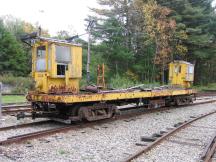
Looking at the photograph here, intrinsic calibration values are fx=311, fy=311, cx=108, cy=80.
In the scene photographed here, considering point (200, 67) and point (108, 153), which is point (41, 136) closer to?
point (108, 153)

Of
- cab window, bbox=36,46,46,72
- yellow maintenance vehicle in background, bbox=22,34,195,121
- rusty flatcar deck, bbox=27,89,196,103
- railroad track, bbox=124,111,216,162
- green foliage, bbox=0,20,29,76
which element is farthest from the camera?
green foliage, bbox=0,20,29,76

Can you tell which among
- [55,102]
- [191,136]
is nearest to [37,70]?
[55,102]

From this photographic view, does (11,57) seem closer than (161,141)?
No

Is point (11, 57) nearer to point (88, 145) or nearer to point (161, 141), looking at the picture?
point (88, 145)

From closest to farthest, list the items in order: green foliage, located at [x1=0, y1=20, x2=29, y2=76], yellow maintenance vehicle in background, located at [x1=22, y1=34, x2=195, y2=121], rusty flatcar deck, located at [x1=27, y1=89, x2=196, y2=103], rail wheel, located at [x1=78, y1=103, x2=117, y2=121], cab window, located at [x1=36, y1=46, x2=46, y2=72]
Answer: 1. rusty flatcar deck, located at [x1=27, y1=89, x2=196, y2=103]
2. yellow maintenance vehicle in background, located at [x1=22, y1=34, x2=195, y2=121]
3. rail wheel, located at [x1=78, y1=103, x2=117, y2=121]
4. cab window, located at [x1=36, y1=46, x2=46, y2=72]
5. green foliage, located at [x1=0, y1=20, x2=29, y2=76]

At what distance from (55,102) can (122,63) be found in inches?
871

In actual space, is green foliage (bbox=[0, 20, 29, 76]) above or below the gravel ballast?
above

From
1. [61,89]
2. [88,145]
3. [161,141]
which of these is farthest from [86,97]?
[161,141]

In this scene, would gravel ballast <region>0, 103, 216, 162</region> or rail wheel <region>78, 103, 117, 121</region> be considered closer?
gravel ballast <region>0, 103, 216, 162</region>

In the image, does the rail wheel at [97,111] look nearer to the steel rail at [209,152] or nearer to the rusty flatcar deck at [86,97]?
the rusty flatcar deck at [86,97]

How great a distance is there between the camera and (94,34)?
98.3ft

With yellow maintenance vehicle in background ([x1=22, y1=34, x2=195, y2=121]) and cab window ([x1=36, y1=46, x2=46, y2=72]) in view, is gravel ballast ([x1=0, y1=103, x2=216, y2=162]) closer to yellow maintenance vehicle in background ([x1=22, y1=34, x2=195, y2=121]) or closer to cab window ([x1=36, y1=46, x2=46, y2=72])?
yellow maintenance vehicle in background ([x1=22, y1=34, x2=195, y2=121])

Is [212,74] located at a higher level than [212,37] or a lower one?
lower

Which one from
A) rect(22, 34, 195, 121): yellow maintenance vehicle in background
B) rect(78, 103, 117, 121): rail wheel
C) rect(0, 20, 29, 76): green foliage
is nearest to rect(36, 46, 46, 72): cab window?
rect(22, 34, 195, 121): yellow maintenance vehicle in background
